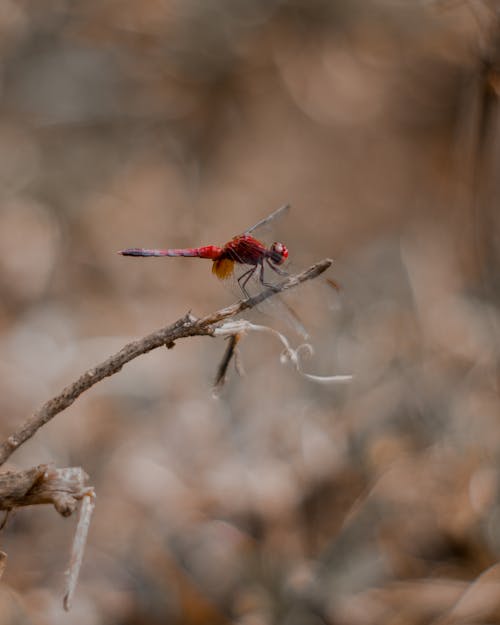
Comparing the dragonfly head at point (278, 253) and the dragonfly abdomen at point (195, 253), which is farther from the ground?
the dragonfly head at point (278, 253)

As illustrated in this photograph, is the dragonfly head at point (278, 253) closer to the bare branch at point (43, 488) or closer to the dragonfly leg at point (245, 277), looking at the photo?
the dragonfly leg at point (245, 277)

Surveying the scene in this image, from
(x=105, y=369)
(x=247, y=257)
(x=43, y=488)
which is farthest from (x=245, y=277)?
(x=43, y=488)

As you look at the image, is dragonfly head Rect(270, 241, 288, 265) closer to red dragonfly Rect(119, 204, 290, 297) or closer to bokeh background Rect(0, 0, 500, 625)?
red dragonfly Rect(119, 204, 290, 297)

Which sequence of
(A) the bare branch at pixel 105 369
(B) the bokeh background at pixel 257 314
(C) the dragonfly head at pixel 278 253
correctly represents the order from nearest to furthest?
(A) the bare branch at pixel 105 369
(C) the dragonfly head at pixel 278 253
(B) the bokeh background at pixel 257 314

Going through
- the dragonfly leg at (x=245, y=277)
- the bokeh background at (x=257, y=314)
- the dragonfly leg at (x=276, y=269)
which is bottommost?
the bokeh background at (x=257, y=314)

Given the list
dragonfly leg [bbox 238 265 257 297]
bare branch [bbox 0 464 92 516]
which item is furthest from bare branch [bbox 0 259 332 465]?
dragonfly leg [bbox 238 265 257 297]

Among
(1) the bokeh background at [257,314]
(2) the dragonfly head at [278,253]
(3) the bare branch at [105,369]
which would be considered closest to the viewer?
(3) the bare branch at [105,369]

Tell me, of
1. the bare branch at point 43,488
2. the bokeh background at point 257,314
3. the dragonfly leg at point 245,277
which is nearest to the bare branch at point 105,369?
the bare branch at point 43,488
